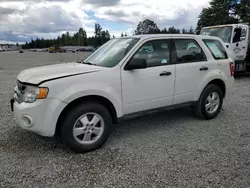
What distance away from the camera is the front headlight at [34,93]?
3.41m

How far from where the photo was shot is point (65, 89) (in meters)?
3.52

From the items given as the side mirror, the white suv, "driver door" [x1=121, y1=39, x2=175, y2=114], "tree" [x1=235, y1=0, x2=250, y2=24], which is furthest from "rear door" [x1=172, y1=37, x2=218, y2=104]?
"tree" [x1=235, y1=0, x2=250, y2=24]

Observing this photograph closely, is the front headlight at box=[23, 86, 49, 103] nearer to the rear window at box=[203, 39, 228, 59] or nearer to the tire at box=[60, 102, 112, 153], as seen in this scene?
the tire at box=[60, 102, 112, 153]

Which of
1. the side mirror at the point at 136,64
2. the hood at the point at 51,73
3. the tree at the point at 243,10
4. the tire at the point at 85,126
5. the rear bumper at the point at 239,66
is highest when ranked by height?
the tree at the point at 243,10

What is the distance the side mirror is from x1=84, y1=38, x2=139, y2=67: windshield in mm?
207

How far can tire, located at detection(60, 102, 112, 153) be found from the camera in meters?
3.60

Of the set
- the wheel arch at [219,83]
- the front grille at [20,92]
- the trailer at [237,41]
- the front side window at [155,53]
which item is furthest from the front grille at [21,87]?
the trailer at [237,41]

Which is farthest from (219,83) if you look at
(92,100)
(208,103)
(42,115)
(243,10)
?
(243,10)

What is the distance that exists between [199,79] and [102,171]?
111 inches

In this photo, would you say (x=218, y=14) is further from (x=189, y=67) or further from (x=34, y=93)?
(x=34, y=93)

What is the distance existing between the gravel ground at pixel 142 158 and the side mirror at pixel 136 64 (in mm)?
1266

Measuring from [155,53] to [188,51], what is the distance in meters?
0.84

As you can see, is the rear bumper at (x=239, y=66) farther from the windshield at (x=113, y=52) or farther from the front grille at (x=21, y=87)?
the front grille at (x=21, y=87)

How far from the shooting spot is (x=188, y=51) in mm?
4926
